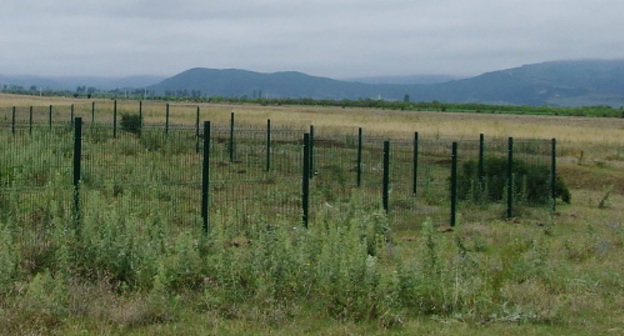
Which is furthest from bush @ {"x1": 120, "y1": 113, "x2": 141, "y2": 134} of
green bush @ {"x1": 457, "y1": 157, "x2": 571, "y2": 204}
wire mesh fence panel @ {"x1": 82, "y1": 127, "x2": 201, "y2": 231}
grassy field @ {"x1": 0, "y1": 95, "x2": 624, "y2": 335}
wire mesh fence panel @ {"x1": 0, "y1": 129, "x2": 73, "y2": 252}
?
grassy field @ {"x1": 0, "y1": 95, "x2": 624, "y2": 335}

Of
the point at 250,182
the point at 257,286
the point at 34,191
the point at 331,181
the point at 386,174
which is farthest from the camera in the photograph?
the point at 331,181

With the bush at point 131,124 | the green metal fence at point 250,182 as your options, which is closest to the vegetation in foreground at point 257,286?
the green metal fence at point 250,182

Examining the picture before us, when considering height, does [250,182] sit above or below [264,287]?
above

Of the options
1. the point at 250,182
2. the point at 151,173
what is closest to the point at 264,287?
the point at 250,182

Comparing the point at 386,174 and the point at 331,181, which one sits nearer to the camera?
the point at 386,174

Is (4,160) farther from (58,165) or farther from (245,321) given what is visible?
(245,321)

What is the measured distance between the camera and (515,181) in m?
21.1

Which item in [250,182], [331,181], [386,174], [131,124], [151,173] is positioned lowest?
[331,181]

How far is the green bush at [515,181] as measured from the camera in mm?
20922

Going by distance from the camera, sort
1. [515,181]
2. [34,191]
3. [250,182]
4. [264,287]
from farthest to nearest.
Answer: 1. [515,181]
2. [250,182]
3. [34,191]
4. [264,287]

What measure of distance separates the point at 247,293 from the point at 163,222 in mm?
1896

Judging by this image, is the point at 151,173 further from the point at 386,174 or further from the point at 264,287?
the point at 264,287

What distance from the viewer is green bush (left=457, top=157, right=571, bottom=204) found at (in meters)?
20.9

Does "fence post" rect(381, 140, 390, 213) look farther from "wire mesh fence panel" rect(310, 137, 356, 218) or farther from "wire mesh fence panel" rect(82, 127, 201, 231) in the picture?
"wire mesh fence panel" rect(82, 127, 201, 231)
